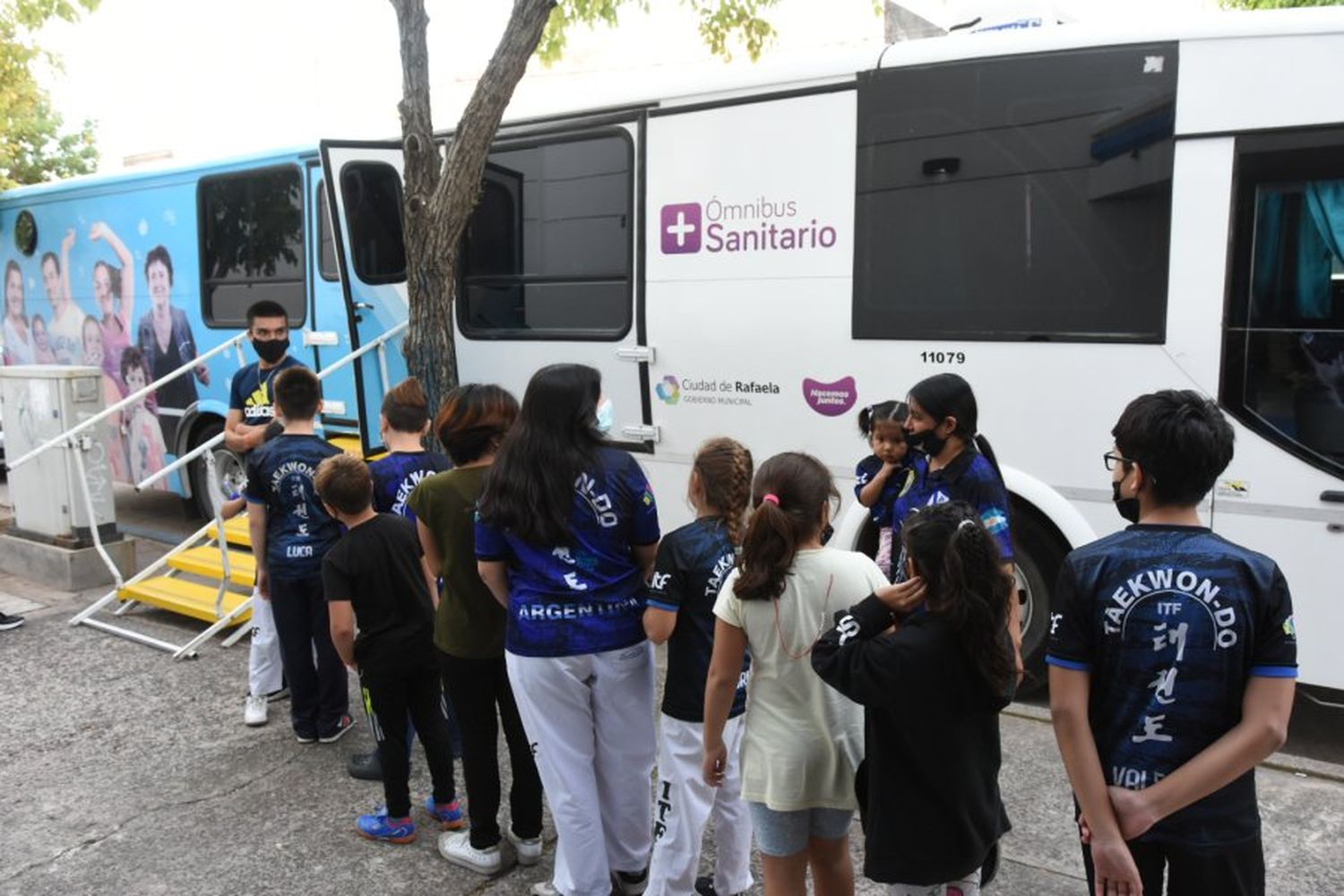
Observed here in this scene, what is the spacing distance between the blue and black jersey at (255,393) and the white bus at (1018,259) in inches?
60.2

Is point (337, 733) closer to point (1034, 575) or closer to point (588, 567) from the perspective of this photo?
point (588, 567)

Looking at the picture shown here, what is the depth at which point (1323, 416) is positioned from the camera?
398 cm

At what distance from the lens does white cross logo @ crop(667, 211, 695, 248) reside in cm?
533

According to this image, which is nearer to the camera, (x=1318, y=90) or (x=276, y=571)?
(x=1318, y=90)

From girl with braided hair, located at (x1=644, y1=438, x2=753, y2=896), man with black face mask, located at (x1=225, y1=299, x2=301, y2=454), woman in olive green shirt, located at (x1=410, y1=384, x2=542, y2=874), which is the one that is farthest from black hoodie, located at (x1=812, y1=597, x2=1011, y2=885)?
man with black face mask, located at (x1=225, y1=299, x2=301, y2=454)

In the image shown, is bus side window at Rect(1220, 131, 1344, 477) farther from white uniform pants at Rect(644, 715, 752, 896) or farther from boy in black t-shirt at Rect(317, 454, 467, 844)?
boy in black t-shirt at Rect(317, 454, 467, 844)

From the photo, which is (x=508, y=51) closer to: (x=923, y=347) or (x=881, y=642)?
(x=923, y=347)

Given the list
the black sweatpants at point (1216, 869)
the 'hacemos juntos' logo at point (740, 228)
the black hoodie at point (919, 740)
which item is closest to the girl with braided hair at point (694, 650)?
the black hoodie at point (919, 740)

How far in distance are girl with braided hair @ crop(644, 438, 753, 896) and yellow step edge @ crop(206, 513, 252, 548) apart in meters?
4.45

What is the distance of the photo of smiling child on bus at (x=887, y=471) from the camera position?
11.4 feet

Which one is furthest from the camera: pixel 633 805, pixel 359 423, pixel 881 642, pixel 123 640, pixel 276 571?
pixel 359 423

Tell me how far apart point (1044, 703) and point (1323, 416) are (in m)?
1.71

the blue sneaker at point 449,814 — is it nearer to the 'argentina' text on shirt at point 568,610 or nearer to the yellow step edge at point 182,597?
the 'argentina' text on shirt at point 568,610

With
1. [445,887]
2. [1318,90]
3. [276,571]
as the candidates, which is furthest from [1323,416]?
[276,571]
